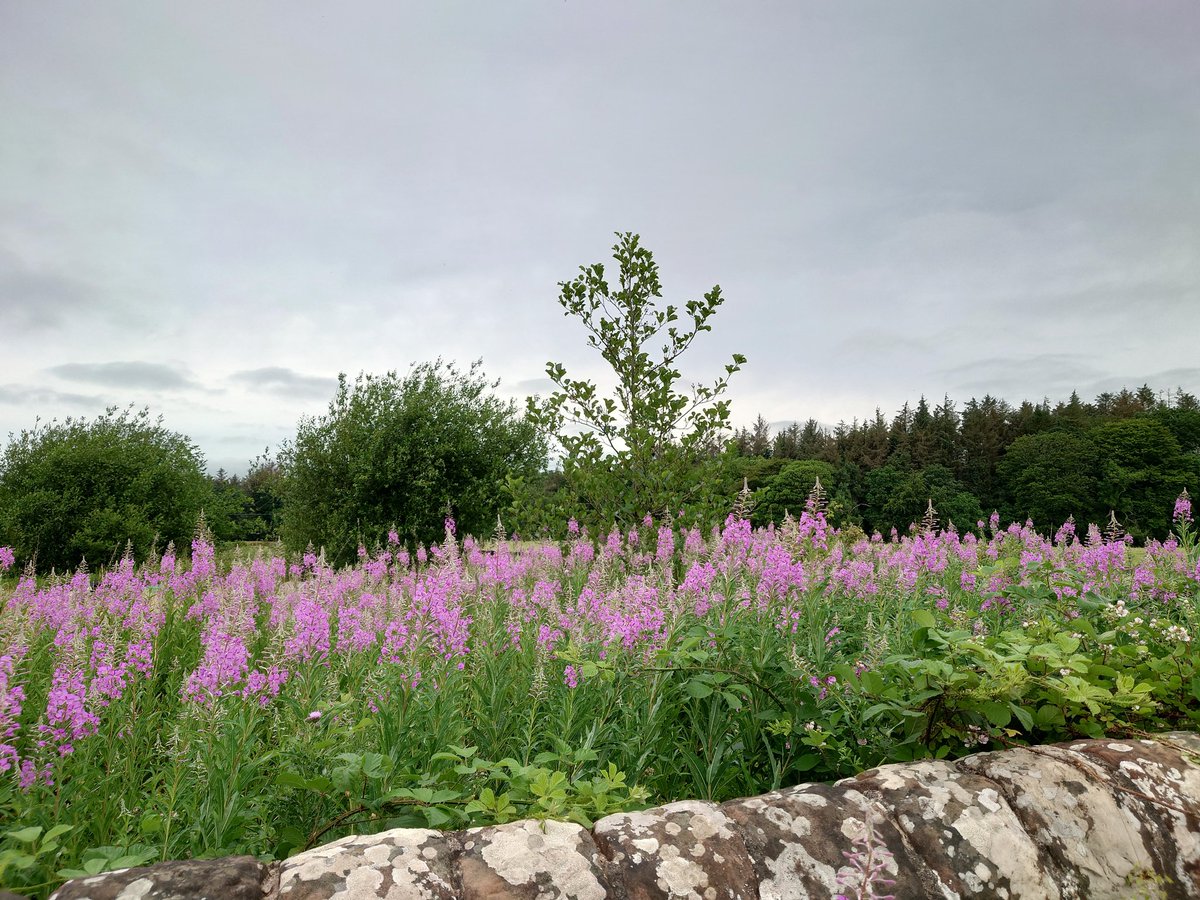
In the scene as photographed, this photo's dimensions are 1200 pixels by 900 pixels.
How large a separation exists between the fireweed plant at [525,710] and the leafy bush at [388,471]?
38.8 ft

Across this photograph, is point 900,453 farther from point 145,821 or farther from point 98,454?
point 145,821

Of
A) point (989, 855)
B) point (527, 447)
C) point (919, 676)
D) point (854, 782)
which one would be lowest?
point (989, 855)

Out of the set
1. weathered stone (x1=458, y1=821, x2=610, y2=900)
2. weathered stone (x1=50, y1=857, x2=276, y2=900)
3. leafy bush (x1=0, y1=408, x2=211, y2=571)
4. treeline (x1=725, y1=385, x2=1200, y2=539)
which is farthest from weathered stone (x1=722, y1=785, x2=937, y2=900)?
treeline (x1=725, y1=385, x2=1200, y2=539)

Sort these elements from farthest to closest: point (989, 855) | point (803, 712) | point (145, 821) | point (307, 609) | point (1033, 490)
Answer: point (1033, 490)
point (307, 609)
point (803, 712)
point (145, 821)
point (989, 855)

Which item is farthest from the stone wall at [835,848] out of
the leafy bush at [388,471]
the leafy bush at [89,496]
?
the leafy bush at [89,496]

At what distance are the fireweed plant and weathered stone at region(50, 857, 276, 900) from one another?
0.86ft

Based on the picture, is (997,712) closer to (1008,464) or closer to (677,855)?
(677,855)

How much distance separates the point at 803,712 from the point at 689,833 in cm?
150

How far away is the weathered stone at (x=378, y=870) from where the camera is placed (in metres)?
1.54

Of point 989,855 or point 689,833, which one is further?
point 989,855

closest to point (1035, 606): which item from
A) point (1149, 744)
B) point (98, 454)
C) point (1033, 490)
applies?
point (1149, 744)

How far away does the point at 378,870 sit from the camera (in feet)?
5.22

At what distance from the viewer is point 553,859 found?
1686mm

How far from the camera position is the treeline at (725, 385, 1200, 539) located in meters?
46.8
